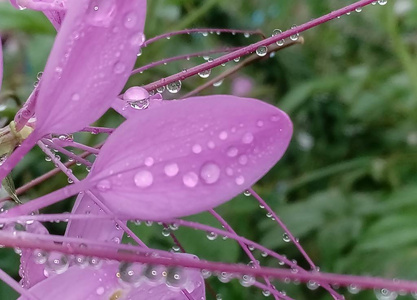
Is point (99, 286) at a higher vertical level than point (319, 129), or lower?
higher

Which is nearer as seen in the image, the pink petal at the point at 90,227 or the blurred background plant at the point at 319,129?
the pink petal at the point at 90,227

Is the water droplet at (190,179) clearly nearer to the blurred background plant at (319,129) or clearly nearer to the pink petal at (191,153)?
the pink petal at (191,153)

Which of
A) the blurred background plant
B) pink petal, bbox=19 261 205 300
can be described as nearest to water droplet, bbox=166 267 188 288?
pink petal, bbox=19 261 205 300

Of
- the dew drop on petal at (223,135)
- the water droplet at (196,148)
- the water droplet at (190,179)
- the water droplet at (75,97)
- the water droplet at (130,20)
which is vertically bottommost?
the water droplet at (190,179)

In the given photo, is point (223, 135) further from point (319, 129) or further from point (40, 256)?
point (319, 129)

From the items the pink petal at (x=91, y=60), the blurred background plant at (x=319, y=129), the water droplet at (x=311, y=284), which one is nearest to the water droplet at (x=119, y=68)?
the pink petal at (x=91, y=60)

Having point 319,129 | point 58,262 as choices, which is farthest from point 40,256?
point 319,129

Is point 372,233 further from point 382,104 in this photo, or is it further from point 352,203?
point 382,104
